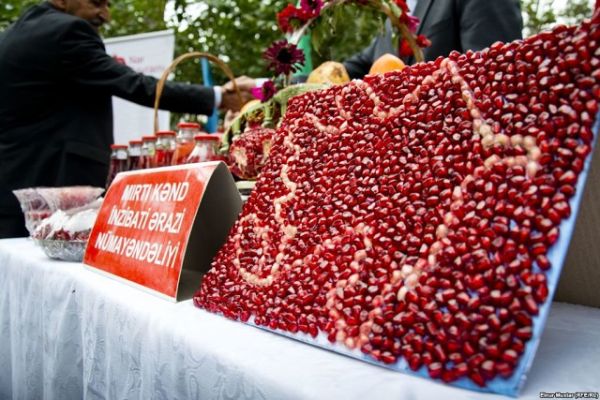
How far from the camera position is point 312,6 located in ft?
3.80

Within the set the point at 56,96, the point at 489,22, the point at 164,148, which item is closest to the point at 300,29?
the point at 164,148

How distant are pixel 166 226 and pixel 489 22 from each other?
1.36 meters

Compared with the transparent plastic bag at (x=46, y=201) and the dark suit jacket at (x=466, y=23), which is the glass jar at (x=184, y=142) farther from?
the dark suit jacket at (x=466, y=23)

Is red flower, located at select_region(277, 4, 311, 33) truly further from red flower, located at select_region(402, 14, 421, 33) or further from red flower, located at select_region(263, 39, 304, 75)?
red flower, located at select_region(402, 14, 421, 33)

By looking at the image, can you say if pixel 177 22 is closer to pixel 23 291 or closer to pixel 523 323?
pixel 23 291

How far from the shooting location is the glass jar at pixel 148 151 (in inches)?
53.9

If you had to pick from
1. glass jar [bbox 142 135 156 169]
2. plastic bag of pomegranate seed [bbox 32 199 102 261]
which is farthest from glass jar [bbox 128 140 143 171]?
plastic bag of pomegranate seed [bbox 32 199 102 261]

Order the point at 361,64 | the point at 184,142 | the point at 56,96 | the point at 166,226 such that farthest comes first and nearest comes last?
the point at 361,64
the point at 56,96
the point at 184,142
the point at 166,226

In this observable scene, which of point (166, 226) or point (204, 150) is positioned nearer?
point (166, 226)

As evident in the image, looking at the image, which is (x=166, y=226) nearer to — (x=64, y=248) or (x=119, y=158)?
(x=64, y=248)

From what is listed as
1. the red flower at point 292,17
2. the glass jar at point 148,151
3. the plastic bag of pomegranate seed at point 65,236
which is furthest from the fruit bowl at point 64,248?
the red flower at point 292,17

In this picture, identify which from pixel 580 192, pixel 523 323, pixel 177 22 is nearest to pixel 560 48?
pixel 580 192

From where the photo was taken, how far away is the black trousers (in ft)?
6.26

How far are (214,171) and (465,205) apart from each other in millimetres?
484
